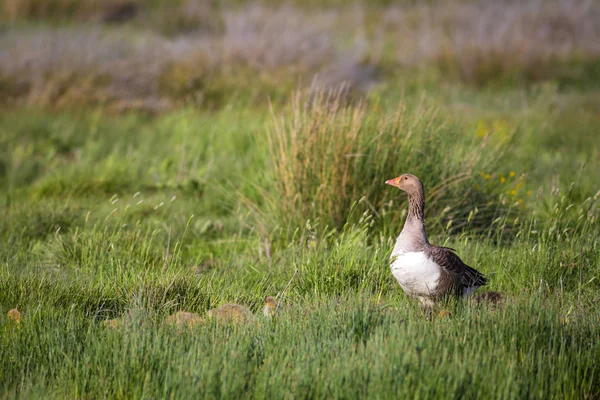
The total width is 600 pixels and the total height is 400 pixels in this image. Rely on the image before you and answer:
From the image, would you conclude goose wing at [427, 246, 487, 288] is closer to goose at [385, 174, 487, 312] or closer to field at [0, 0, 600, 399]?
goose at [385, 174, 487, 312]

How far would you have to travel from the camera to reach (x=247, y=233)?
6910 millimetres

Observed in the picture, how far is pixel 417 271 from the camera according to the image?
439 cm

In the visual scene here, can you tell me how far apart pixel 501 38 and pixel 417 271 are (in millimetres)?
12085

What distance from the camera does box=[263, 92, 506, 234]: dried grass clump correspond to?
20.3 feet

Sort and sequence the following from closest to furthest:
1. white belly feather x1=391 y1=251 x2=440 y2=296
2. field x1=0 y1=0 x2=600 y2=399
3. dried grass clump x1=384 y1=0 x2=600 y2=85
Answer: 1. field x1=0 y1=0 x2=600 y2=399
2. white belly feather x1=391 y1=251 x2=440 y2=296
3. dried grass clump x1=384 y1=0 x2=600 y2=85

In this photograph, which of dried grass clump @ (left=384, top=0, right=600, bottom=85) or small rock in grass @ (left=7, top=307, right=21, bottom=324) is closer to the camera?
small rock in grass @ (left=7, top=307, right=21, bottom=324)

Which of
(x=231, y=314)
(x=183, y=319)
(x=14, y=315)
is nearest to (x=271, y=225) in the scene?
(x=231, y=314)

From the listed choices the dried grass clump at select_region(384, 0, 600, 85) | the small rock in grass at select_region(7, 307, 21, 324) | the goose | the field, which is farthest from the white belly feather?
the dried grass clump at select_region(384, 0, 600, 85)

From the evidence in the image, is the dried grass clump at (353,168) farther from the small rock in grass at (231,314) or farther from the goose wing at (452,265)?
the small rock in grass at (231,314)

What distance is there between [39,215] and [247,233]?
183 centimetres

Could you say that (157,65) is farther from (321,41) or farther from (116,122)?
(321,41)

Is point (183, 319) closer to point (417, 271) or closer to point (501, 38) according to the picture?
point (417, 271)

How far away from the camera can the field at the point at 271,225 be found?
3.65 meters

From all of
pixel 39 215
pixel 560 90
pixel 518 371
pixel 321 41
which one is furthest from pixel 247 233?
pixel 560 90
